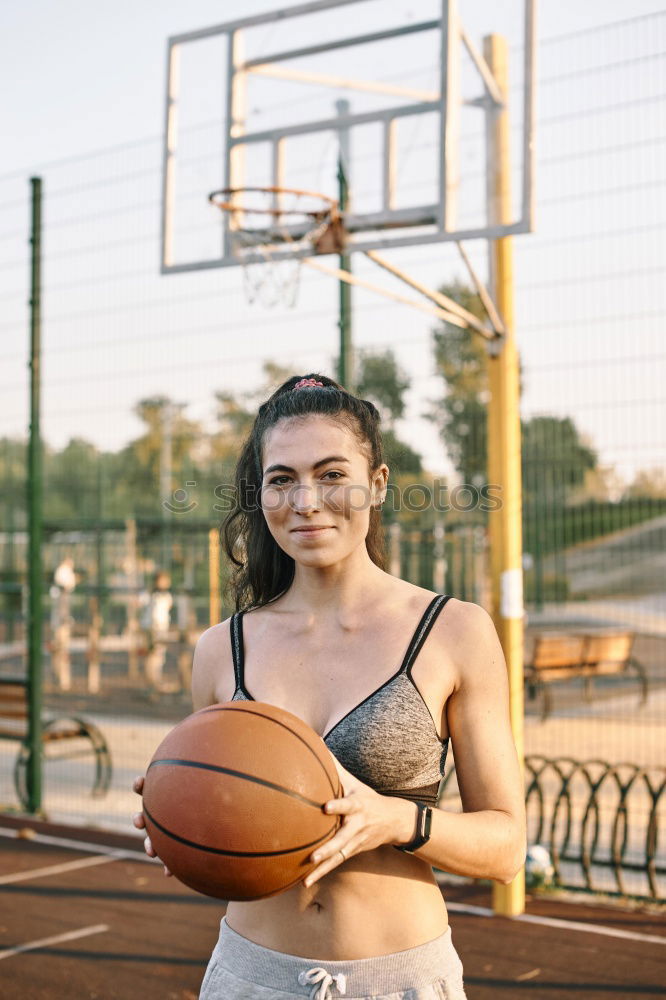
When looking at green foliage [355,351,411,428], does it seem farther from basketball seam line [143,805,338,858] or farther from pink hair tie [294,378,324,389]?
basketball seam line [143,805,338,858]

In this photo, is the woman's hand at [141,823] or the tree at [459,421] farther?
the tree at [459,421]

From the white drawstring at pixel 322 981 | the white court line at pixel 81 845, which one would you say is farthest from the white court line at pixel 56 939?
the white drawstring at pixel 322 981

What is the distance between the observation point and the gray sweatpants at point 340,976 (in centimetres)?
184

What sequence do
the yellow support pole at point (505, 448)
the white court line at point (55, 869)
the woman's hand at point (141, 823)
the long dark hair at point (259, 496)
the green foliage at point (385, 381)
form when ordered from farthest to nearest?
the green foliage at point (385, 381)
the white court line at point (55, 869)
the yellow support pole at point (505, 448)
the long dark hair at point (259, 496)
the woman's hand at point (141, 823)

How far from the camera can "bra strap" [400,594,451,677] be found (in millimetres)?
1933

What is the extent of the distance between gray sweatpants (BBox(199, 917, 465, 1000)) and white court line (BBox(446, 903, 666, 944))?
10.9 ft

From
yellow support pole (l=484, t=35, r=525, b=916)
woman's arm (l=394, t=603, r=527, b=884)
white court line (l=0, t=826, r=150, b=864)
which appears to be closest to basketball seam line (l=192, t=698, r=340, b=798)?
woman's arm (l=394, t=603, r=527, b=884)

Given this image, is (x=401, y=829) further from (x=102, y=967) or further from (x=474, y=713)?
(x=102, y=967)

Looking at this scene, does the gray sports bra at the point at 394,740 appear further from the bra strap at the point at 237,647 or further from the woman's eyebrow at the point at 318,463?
the woman's eyebrow at the point at 318,463

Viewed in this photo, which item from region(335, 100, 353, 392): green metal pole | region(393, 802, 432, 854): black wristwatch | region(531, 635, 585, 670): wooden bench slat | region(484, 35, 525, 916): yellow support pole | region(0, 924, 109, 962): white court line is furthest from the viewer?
region(531, 635, 585, 670): wooden bench slat

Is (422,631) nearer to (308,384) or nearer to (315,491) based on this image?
(315,491)

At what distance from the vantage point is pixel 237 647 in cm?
213

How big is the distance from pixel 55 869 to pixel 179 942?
1.60 metres

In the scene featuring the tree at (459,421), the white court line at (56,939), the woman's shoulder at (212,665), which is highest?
the tree at (459,421)
